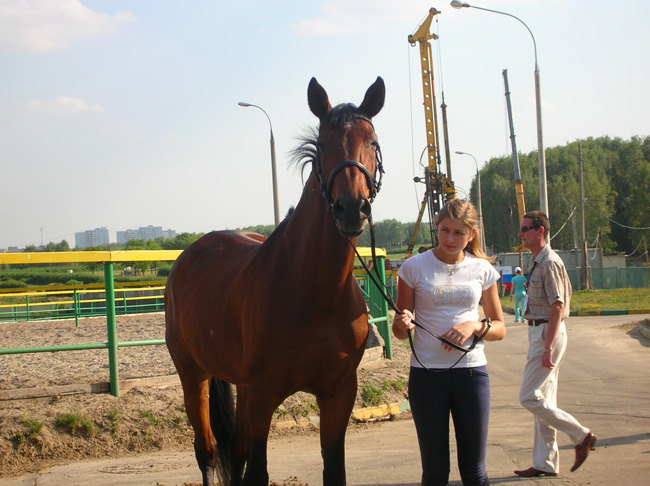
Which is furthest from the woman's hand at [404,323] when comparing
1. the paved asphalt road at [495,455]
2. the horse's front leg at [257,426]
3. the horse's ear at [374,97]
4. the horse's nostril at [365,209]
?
the paved asphalt road at [495,455]

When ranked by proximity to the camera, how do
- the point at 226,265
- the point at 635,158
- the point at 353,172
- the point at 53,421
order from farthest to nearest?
the point at 635,158 < the point at 53,421 < the point at 226,265 < the point at 353,172

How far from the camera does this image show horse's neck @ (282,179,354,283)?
293cm

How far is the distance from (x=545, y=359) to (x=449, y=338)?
5.32 ft

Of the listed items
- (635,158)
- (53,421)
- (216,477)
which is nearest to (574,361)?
(216,477)

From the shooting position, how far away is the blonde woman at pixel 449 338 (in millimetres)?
2775

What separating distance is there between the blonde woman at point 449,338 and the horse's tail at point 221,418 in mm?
1791

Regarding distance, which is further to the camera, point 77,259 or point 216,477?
point 77,259

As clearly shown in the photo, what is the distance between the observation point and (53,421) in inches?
195

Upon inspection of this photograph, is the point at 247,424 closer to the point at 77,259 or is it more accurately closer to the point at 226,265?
the point at 226,265

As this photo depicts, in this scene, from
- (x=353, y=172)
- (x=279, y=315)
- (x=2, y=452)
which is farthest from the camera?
(x=2, y=452)

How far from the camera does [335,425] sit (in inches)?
120

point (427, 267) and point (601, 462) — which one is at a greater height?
point (427, 267)

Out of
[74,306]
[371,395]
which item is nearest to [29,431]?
[371,395]

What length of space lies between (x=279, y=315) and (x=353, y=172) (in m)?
0.80
